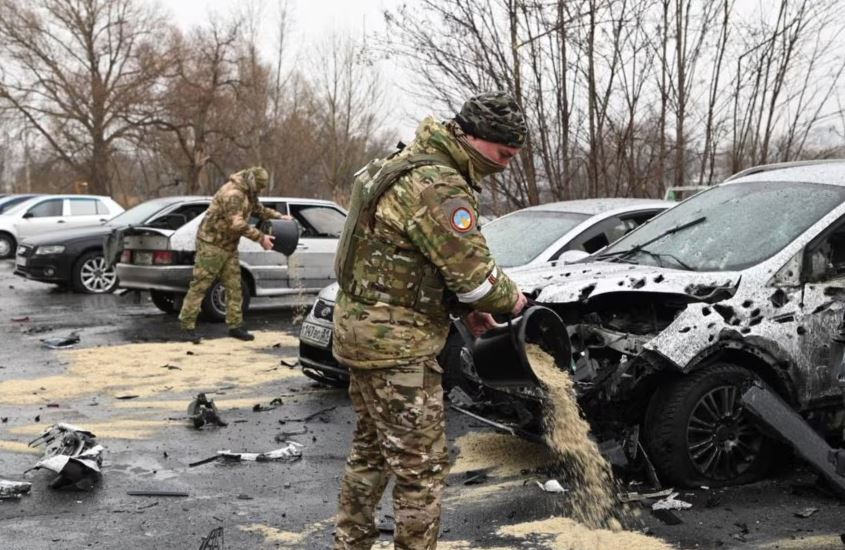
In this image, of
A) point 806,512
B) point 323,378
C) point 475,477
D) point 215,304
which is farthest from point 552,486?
point 215,304

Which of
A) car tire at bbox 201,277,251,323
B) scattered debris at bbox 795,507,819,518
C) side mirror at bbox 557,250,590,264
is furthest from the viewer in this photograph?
car tire at bbox 201,277,251,323

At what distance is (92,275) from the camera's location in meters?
14.3

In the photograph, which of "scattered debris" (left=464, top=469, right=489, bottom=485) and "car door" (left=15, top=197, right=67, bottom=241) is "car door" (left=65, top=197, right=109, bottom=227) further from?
"scattered debris" (left=464, top=469, right=489, bottom=485)

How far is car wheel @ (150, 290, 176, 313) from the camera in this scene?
1195 centimetres

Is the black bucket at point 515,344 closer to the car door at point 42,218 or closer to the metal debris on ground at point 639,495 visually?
the metal debris on ground at point 639,495

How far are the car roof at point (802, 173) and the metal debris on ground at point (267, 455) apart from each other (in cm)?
359

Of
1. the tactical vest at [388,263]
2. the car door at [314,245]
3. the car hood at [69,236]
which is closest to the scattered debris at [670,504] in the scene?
the tactical vest at [388,263]

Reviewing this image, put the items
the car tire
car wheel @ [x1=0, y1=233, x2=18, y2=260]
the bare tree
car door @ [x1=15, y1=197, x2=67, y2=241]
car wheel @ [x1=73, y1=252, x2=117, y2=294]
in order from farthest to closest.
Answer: the bare tree → car wheel @ [x1=0, y1=233, x2=18, y2=260] → car door @ [x1=15, y1=197, x2=67, y2=241] → car wheel @ [x1=73, y1=252, x2=117, y2=294] → the car tire

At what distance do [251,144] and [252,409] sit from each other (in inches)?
1380

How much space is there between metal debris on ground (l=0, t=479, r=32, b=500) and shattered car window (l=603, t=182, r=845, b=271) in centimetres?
385

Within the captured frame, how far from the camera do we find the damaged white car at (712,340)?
15.2 feet

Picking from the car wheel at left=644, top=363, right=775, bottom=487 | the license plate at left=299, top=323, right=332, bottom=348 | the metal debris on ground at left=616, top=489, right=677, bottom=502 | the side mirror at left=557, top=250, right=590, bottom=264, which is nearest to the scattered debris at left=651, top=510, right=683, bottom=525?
the metal debris on ground at left=616, top=489, right=677, bottom=502

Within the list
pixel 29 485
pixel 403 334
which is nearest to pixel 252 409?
pixel 29 485

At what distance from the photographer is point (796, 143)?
13.0 m
